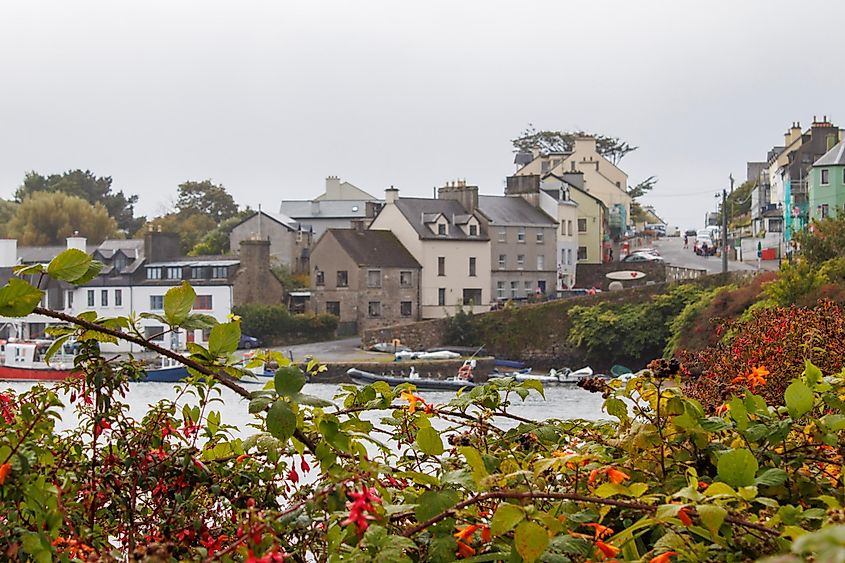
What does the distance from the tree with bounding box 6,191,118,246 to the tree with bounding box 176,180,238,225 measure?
14.9 metres

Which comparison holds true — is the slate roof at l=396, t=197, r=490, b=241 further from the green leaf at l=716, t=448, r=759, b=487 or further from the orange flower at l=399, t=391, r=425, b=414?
the green leaf at l=716, t=448, r=759, b=487

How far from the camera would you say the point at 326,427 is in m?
2.60

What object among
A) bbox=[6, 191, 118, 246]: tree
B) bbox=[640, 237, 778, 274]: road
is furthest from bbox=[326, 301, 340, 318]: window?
bbox=[6, 191, 118, 246]: tree

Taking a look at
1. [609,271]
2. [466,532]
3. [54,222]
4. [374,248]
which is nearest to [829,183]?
[609,271]

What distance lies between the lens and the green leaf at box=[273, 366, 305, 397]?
7.74ft

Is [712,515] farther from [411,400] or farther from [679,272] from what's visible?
[679,272]

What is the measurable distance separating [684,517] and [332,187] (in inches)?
2958

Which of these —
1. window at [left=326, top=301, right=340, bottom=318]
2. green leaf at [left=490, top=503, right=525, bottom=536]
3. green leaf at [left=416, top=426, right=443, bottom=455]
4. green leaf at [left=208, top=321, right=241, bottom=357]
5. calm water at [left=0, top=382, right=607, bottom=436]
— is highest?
green leaf at [left=208, top=321, right=241, bottom=357]

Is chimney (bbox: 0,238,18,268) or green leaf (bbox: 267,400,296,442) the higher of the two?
chimney (bbox: 0,238,18,268)

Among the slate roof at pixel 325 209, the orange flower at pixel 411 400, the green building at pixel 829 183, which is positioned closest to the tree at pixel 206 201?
the slate roof at pixel 325 209

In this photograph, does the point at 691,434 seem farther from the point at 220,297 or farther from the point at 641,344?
the point at 220,297

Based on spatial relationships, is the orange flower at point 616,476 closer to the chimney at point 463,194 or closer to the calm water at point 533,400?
the calm water at point 533,400

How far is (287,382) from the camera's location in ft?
7.75

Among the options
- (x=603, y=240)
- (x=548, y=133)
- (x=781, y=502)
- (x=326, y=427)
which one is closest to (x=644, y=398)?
(x=781, y=502)
